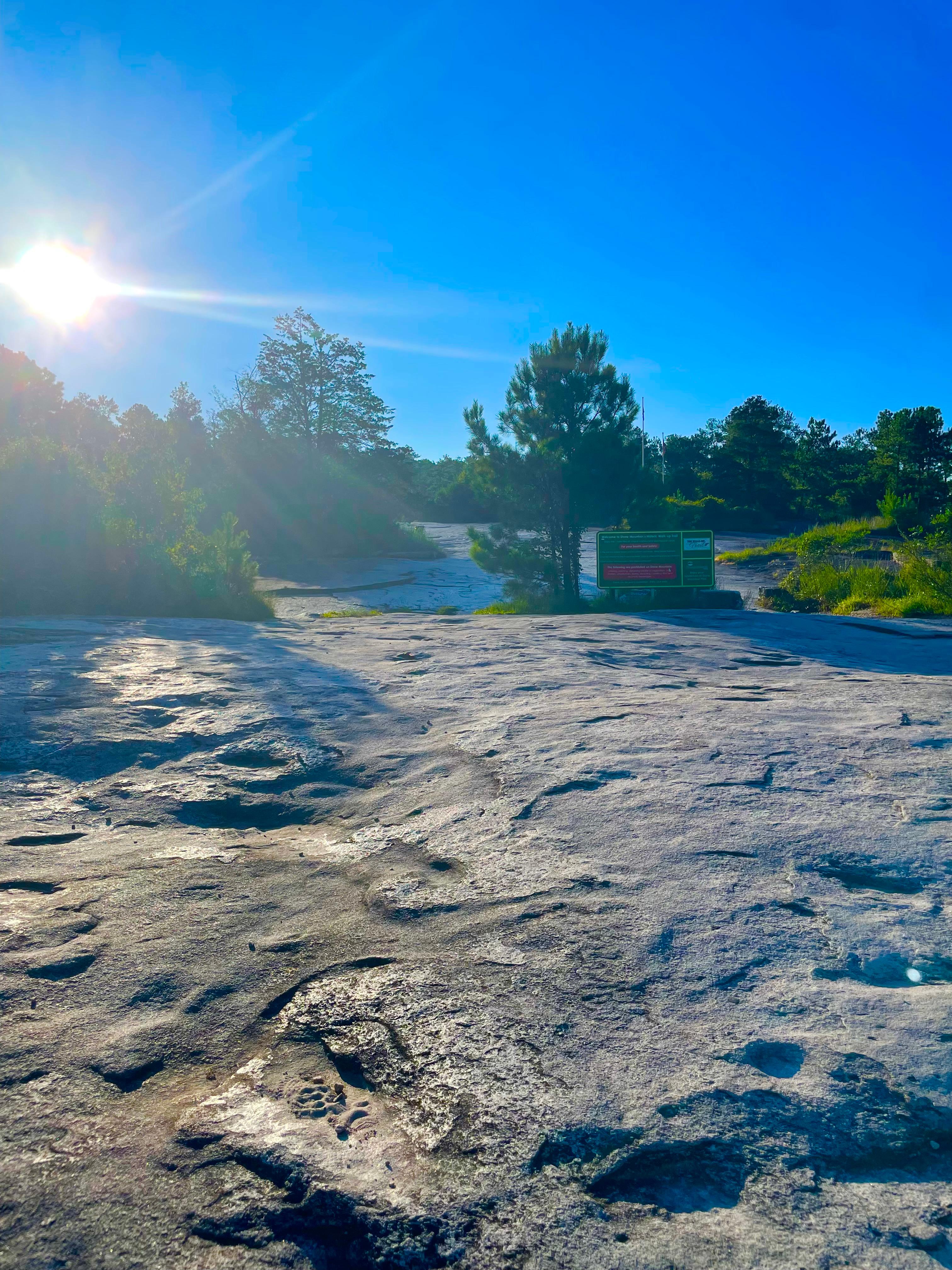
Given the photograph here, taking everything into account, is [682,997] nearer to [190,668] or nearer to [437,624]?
[190,668]

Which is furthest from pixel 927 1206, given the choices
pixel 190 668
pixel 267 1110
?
pixel 190 668

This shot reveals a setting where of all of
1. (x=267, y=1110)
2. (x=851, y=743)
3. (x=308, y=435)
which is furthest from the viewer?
(x=308, y=435)

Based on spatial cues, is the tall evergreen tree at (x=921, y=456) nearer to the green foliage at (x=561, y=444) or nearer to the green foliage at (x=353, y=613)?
the green foliage at (x=561, y=444)

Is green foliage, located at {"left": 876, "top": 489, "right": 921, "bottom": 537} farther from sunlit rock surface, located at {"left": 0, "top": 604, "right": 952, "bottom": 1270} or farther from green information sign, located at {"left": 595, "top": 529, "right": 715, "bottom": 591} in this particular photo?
sunlit rock surface, located at {"left": 0, "top": 604, "right": 952, "bottom": 1270}

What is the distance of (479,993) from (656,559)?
1146 centimetres

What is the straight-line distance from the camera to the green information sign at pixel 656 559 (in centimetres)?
1246

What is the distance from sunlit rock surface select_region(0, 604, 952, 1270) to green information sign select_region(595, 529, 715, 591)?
29.8 feet

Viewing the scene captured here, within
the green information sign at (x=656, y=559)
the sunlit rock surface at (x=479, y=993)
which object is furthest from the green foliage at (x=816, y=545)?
the sunlit rock surface at (x=479, y=993)

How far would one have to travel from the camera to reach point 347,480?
24.7 meters

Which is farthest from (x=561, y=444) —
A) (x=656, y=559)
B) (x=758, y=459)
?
(x=758, y=459)

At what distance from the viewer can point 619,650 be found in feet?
19.6

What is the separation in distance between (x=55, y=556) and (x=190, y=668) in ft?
17.6

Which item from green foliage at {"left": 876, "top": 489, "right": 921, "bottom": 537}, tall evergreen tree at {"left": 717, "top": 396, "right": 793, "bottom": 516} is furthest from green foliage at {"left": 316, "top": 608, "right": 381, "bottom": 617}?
tall evergreen tree at {"left": 717, "top": 396, "right": 793, "bottom": 516}

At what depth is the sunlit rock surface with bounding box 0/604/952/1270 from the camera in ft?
3.65
